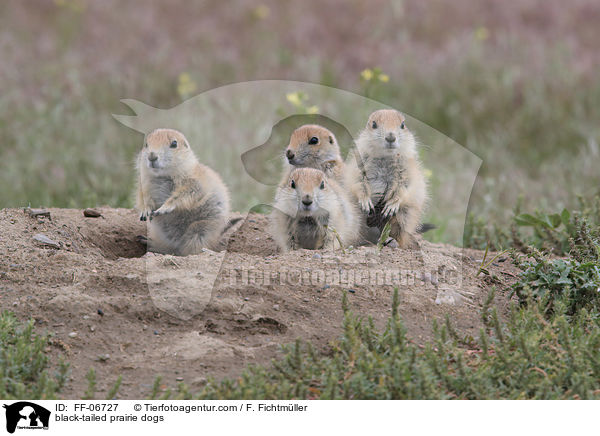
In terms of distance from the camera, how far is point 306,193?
4.50 metres

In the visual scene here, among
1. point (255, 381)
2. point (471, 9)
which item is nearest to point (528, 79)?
point (471, 9)

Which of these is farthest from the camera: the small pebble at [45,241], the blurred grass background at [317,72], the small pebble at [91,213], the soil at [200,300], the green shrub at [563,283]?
the blurred grass background at [317,72]

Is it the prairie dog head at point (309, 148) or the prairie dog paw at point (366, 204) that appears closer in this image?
the prairie dog paw at point (366, 204)

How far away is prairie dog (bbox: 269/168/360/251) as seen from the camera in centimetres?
455

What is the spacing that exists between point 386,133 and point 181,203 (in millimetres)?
1442

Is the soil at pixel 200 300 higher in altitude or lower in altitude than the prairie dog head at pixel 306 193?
lower

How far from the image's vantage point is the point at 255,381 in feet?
10.7

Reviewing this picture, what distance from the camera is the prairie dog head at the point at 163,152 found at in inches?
187

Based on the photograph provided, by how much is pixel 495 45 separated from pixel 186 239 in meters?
8.35

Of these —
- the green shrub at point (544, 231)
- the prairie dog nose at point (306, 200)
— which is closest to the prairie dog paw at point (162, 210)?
the prairie dog nose at point (306, 200)

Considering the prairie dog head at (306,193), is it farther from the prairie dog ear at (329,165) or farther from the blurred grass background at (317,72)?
the blurred grass background at (317,72)

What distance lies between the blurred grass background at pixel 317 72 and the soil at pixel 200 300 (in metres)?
1.96
